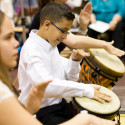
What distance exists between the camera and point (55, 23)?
1270 millimetres

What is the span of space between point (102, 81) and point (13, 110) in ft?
3.36

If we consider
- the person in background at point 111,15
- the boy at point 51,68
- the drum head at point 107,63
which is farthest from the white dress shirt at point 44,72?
the person in background at point 111,15

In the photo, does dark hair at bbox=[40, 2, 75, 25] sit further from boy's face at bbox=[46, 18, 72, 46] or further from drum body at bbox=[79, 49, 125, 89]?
drum body at bbox=[79, 49, 125, 89]

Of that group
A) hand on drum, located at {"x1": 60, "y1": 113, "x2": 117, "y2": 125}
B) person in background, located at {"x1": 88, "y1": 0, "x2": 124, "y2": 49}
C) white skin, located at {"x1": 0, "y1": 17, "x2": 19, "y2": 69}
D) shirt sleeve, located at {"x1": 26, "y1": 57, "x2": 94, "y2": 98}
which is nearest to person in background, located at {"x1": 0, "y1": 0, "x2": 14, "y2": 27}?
person in background, located at {"x1": 88, "y1": 0, "x2": 124, "y2": 49}

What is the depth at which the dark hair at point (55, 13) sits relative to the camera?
127cm

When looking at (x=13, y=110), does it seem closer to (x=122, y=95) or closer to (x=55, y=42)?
(x=55, y=42)

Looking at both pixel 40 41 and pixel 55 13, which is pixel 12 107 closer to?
pixel 40 41

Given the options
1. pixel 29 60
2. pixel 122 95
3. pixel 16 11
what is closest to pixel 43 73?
pixel 29 60

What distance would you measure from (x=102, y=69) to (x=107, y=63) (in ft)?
0.25

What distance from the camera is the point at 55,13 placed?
1288 mm

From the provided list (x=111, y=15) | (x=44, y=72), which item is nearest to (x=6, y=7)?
(x=111, y=15)

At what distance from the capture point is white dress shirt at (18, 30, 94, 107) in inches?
43.6

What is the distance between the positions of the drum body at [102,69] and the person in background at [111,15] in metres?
1.39

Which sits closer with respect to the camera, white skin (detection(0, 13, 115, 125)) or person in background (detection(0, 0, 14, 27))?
white skin (detection(0, 13, 115, 125))
